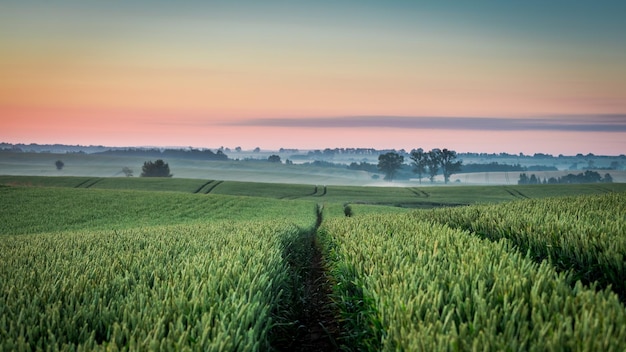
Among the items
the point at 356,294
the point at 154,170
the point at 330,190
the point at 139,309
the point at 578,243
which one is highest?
the point at 578,243

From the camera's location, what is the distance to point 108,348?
3.53 m

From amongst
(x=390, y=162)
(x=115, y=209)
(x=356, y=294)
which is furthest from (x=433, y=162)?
(x=356, y=294)

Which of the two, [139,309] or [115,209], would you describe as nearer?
[139,309]

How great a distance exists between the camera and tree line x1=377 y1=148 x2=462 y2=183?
177 metres

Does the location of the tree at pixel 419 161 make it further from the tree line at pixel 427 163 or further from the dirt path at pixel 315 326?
the dirt path at pixel 315 326

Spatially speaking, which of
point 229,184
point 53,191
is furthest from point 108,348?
point 229,184

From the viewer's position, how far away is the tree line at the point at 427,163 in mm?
177125

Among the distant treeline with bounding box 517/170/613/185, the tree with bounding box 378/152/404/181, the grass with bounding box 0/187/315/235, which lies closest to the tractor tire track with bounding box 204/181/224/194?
the grass with bounding box 0/187/315/235

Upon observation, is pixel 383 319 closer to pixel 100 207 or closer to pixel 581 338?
pixel 581 338

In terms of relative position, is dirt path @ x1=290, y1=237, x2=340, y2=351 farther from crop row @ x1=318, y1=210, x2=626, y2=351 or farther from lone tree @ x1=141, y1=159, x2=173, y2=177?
lone tree @ x1=141, y1=159, x2=173, y2=177

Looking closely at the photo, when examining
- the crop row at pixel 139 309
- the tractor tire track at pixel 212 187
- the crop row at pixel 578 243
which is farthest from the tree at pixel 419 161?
the crop row at pixel 139 309

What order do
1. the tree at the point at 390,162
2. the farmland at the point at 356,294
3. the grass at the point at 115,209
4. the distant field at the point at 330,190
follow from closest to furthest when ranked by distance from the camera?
the farmland at the point at 356,294, the grass at the point at 115,209, the distant field at the point at 330,190, the tree at the point at 390,162

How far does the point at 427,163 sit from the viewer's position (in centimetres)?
18325

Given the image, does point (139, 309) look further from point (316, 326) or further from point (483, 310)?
point (316, 326)
